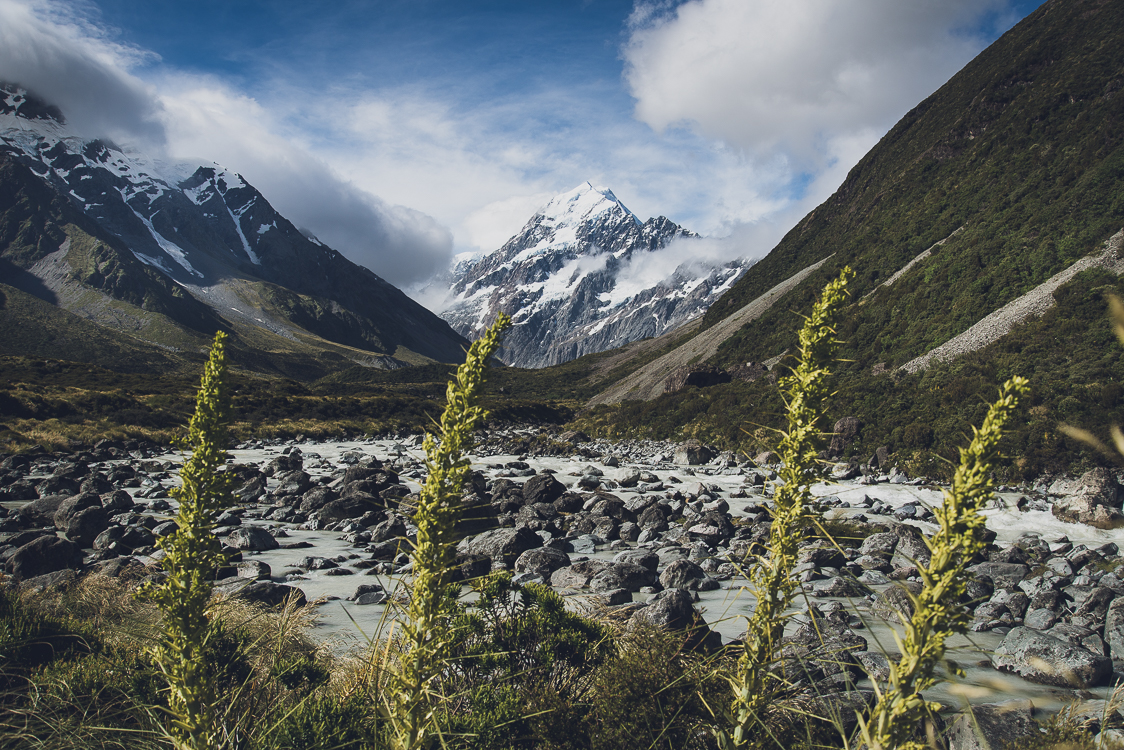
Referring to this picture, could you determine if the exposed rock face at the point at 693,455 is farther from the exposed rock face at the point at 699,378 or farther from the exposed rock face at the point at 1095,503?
the exposed rock face at the point at 699,378

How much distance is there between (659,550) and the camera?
13.7 meters

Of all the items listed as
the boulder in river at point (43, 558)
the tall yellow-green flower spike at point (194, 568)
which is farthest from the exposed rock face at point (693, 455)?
the tall yellow-green flower spike at point (194, 568)

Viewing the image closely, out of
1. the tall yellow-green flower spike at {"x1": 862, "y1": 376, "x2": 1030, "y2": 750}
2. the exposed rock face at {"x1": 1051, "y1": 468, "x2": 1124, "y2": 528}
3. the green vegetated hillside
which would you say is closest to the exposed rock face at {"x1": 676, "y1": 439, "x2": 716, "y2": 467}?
the green vegetated hillside

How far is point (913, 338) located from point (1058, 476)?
46.9 feet

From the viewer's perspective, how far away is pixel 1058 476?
56.0 feet

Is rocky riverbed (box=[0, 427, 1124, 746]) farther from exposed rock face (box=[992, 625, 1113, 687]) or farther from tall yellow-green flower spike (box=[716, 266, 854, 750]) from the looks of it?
tall yellow-green flower spike (box=[716, 266, 854, 750])

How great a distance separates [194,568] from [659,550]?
1234 cm

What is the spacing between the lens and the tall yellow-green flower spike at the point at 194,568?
2615 mm

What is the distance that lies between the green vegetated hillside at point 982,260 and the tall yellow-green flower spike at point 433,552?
18.7ft

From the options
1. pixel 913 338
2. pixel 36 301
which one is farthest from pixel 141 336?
pixel 913 338

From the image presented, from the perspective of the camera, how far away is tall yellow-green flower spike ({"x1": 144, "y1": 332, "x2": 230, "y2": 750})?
2.62 metres

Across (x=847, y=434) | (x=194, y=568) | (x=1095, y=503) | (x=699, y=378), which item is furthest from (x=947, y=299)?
(x=194, y=568)

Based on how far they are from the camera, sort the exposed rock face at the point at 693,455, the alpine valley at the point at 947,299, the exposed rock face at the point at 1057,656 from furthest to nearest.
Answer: the exposed rock face at the point at 693,455 → the alpine valley at the point at 947,299 → the exposed rock face at the point at 1057,656

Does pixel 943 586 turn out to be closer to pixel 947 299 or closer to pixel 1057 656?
pixel 1057 656
